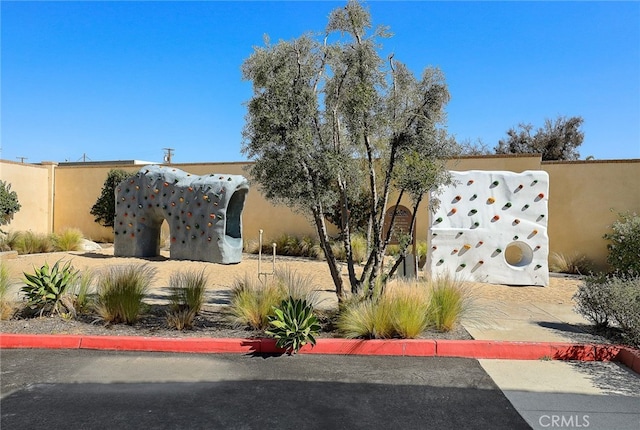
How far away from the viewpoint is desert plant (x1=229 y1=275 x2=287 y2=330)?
Result: 7.43m

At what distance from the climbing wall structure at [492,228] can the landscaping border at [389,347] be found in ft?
20.9

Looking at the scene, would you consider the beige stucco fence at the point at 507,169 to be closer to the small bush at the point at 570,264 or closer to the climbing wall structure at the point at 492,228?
the small bush at the point at 570,264

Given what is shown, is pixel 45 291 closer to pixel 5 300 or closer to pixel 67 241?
pixel 5 300

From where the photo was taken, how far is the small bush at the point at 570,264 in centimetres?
1702

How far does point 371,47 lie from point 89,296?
6003 millimetres

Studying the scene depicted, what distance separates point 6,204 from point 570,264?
21397 mm

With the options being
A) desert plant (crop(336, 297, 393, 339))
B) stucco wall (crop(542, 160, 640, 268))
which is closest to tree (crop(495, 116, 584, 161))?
stucco wall (crop(542, 160, 640, 268))

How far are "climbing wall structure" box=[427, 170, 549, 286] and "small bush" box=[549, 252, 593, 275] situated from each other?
4.59m

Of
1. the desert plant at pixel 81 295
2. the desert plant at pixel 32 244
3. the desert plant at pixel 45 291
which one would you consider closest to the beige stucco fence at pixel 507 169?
the desert plant at pixel 32 244

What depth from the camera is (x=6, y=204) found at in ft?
66.8

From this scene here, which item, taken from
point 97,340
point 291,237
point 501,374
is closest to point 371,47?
point 501,374

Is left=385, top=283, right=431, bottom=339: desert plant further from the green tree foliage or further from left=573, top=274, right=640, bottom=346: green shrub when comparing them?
the green tree foliage

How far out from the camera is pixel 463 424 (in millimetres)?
4473

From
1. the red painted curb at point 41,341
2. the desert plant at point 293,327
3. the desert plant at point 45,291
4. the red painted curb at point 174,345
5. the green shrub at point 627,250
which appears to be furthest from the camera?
the green shrub at point 627,250
